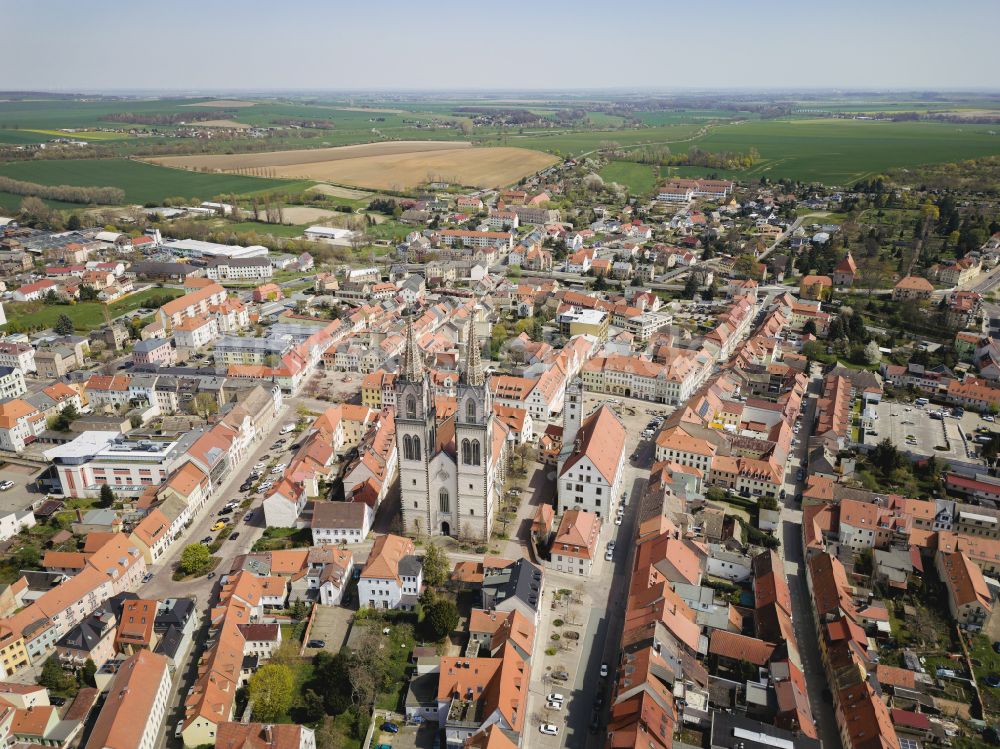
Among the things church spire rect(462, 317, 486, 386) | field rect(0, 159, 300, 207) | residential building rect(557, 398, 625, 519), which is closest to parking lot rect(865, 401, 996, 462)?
residential building rect(557, 398, 625, 519)

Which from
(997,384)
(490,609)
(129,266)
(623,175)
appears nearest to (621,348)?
(997,384)

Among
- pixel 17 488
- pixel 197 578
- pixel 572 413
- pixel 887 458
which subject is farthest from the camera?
pixel 887 458

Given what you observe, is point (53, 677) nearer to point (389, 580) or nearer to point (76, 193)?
point (389, 580)

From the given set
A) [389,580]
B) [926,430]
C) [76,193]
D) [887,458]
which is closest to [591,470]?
[389,580]

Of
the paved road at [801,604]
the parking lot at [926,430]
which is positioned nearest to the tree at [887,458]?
the parking lot at [926,430]

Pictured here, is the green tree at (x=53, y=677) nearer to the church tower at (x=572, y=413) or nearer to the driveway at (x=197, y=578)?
the driveway at (x=197, y=578)

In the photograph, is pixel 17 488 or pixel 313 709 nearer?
pixel 313 709

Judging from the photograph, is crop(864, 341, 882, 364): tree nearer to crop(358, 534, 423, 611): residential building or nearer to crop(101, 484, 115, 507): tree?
crop(358, 534, 423, 611): residential building
